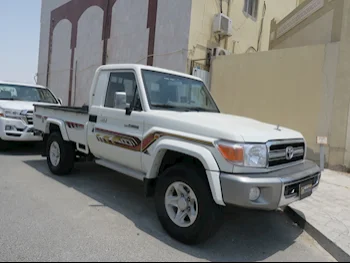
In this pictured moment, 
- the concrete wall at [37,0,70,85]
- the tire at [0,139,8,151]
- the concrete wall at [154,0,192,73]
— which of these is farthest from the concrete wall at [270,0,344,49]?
the concrete wall at [37,0,70,85]

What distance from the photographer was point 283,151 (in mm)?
3580

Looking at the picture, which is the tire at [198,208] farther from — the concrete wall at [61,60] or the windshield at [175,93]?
the concrete wall at [61,60]

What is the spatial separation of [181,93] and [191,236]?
2.16 m

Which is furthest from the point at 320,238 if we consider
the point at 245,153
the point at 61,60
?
the point at 61,60

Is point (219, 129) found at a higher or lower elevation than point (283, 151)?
higher

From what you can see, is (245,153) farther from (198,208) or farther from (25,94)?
(25,94)

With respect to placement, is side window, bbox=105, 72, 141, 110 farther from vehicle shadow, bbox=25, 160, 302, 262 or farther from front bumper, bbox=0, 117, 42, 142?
front bumper, bbox=0, 117, 42, 142

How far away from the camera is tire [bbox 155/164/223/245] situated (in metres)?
3.27

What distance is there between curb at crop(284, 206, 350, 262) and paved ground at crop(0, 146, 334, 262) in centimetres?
8

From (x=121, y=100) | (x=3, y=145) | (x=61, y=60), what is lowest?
(x=3, y=145)

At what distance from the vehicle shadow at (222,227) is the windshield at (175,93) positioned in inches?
61.1

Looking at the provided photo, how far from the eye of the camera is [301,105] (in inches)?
325

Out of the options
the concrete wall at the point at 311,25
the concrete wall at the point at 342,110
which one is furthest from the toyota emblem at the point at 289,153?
the concrete wall at the point at 311,25

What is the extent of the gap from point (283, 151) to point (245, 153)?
2.18ft
